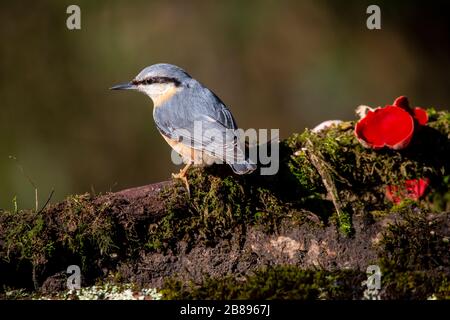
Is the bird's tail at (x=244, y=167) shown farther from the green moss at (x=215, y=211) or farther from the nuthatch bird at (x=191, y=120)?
the green moss at (x=215, y=211)

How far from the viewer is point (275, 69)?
6.02 metres

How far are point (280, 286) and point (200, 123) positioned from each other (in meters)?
1.06

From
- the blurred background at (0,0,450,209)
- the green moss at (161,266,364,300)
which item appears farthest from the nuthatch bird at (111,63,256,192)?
the blurred background at (0,0,450,209)

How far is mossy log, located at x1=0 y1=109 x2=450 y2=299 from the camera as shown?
2045mm

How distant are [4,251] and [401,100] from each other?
1956 millimetres

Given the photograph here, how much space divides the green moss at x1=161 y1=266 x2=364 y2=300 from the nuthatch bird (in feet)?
1.56

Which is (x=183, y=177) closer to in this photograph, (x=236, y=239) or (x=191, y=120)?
(x=236, y=239)

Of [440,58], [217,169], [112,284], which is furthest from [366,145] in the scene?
[440,58]

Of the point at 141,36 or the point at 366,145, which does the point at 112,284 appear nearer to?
the point at 366,145

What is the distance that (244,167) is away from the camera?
236cm

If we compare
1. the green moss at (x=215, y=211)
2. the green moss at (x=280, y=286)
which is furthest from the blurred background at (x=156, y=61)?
the green moss at (x=280, y=286)

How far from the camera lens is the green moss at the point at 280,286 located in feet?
6.39
